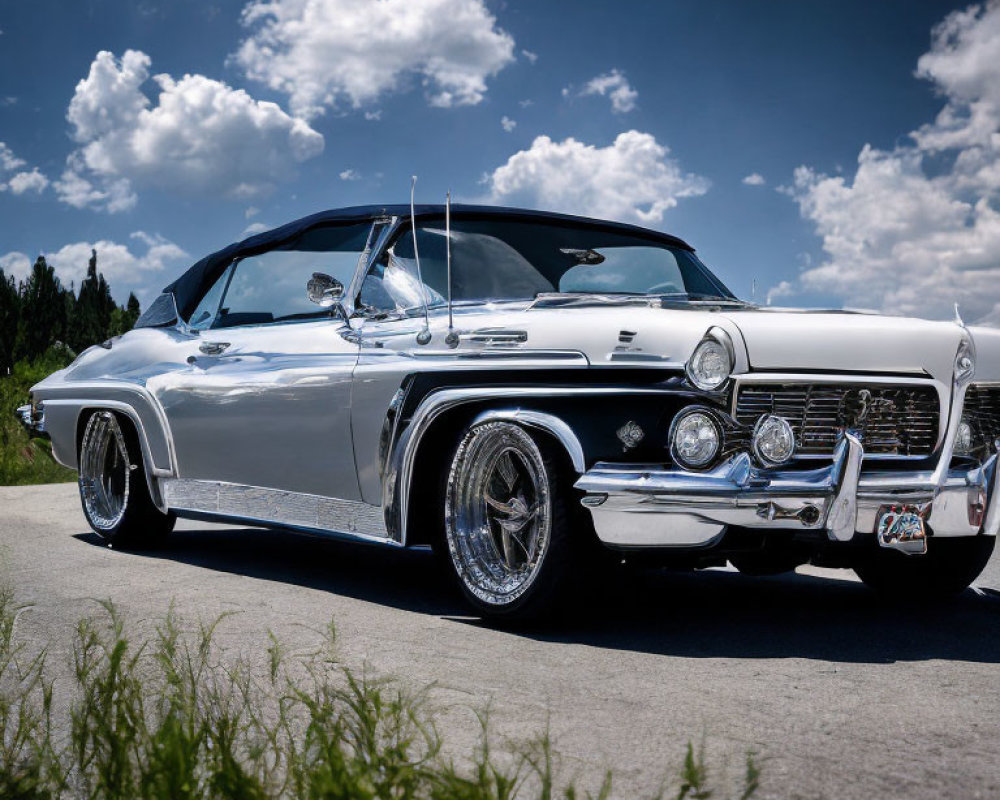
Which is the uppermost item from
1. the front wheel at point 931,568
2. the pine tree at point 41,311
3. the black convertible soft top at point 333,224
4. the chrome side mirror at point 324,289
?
the pine tree at point 41,311

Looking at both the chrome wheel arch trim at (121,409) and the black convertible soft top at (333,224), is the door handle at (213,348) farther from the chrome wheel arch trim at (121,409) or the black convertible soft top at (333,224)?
the black convertible soft top at (333,224)

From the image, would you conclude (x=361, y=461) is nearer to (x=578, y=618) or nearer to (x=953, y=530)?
(x=578, y=618)

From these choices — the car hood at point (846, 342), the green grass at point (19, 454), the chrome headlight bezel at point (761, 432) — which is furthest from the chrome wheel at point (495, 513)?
the green grass at point (19, 454)

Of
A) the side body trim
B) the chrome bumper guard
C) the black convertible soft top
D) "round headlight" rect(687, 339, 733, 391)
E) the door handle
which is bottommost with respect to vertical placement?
the side body trim

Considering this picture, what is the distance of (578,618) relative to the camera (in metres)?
4.21

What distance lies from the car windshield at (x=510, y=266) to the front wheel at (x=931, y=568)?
145 cm

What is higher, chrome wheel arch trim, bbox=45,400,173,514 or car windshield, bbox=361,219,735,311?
car windshield, bbox=361,219,735,311

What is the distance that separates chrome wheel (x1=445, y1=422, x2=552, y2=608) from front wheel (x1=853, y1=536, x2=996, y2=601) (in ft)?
5.00

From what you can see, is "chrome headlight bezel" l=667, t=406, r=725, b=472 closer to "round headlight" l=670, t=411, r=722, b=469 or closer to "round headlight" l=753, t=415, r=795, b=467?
"round headlight" l=670, t=411, r=722, b=469

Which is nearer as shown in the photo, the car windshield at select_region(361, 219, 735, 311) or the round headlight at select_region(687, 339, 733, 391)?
the round headlight at select_region(687, 339, 733, 391)

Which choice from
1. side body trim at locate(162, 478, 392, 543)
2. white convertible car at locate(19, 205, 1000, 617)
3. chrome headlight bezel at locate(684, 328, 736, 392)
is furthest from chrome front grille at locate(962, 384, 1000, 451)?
side body trim at locate(162, 478, 392, 543)

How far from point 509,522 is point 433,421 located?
0.49 meters

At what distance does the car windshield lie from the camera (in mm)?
4695

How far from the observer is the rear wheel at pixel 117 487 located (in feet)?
20.3
